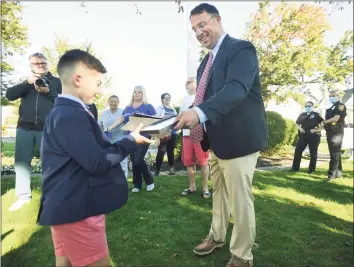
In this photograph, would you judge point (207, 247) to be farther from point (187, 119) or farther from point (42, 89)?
point (42, 89)

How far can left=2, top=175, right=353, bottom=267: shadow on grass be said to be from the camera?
3135 millimetres

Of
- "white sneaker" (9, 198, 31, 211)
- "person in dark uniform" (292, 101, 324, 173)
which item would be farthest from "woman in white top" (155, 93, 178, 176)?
"person in dark uniform" (292, 101, 324, 173)

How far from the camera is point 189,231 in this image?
388 cm

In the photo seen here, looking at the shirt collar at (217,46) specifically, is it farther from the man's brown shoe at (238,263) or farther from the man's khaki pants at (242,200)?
the man's brown shoe at (238,263)

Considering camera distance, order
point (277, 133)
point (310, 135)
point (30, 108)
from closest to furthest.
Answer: point (30, 108) < point (310, 135) < point (277, 133)

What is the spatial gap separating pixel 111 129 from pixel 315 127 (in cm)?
693

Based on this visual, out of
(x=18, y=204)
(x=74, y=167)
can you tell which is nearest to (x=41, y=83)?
(x=18, y=204)

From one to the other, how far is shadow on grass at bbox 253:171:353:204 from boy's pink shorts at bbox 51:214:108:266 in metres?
5.40

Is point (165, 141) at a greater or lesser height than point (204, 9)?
lesser

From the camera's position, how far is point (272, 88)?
1639cm

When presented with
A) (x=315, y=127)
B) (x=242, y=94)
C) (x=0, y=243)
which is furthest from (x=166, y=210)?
(x=315, y=127)

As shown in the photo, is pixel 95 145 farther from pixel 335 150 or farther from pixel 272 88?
pixel 272 88

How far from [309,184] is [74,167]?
696cm

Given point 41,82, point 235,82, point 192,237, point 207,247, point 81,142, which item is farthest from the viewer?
point 41,82
